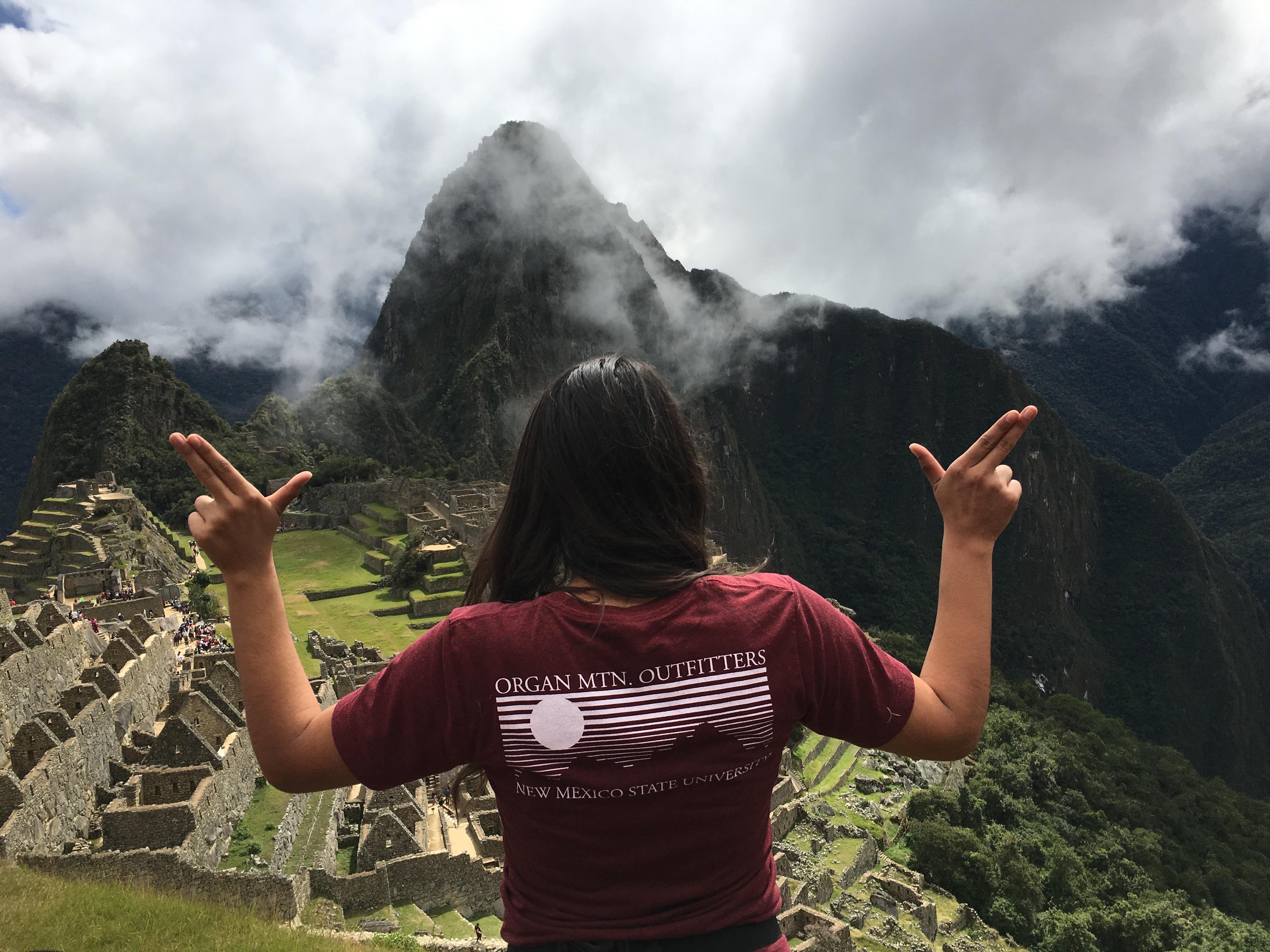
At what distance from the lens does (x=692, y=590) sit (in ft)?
5.89

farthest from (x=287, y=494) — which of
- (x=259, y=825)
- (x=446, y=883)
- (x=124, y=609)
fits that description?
(x=124, y=609)

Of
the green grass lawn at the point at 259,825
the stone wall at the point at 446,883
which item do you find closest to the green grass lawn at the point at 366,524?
the green grass lawn at the point at 259,825

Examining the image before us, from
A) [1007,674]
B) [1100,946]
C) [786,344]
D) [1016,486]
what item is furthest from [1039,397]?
[1016,486]

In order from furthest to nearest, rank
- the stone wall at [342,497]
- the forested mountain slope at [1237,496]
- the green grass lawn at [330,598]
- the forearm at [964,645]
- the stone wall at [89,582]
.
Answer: the forested mountain slope at [1237,496], the stone wall at [342,497], the green grass lawn at [330,598], the stone wall at [89,582], the forearm at [964,645]

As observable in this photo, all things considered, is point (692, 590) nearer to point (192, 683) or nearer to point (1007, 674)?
point (192, 683)

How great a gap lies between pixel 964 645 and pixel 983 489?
0.39 m

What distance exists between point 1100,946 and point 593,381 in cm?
2573

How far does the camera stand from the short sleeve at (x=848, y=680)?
180 centimetres

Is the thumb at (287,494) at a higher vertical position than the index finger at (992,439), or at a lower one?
lower

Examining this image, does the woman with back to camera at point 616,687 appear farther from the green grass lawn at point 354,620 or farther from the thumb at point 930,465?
the green grass lawn at point 354,620

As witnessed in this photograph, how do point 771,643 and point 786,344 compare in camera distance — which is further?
point 786,344

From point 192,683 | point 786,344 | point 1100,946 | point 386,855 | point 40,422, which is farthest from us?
point 786,344

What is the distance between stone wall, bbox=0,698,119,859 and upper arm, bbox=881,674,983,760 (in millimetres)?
10438

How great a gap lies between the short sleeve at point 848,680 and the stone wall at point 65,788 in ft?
34.0
